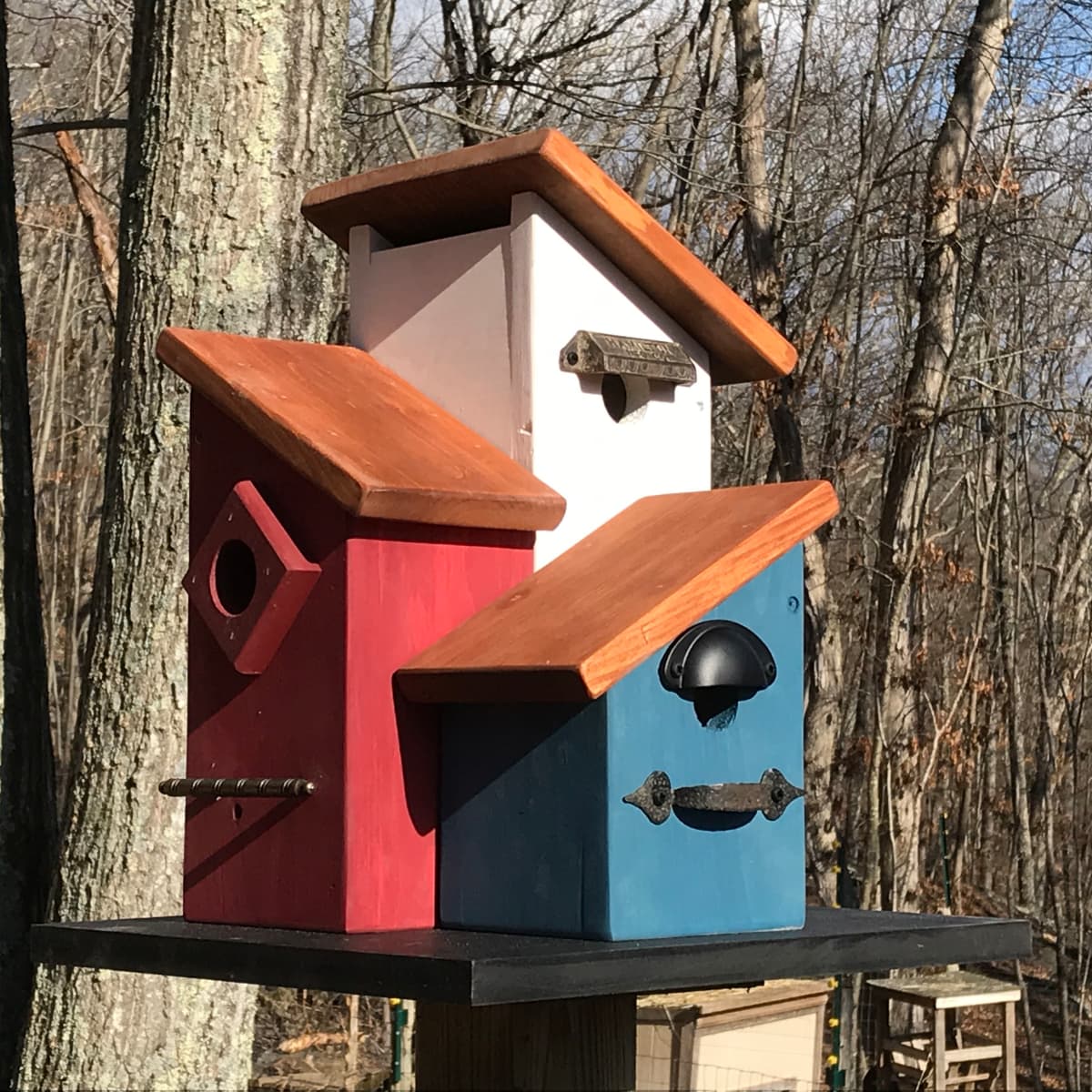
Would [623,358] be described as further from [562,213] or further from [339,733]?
[339,733]

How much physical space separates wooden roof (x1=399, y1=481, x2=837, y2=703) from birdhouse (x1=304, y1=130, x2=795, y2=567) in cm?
14

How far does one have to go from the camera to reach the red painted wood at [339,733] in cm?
196

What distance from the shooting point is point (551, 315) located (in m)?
2.23

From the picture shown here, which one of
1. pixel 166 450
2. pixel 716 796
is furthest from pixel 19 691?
pixel 716 796

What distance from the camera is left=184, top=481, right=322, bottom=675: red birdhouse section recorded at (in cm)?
204

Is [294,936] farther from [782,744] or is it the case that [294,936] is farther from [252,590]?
[782,744]

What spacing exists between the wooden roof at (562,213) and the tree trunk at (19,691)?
1845 mm

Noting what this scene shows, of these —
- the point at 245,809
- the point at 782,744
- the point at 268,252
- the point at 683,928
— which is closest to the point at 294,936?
the point at 245,809

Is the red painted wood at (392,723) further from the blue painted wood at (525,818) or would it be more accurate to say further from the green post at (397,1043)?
the green post at (397,1043)

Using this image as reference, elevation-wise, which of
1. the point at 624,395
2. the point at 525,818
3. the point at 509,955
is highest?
the point at 624,395

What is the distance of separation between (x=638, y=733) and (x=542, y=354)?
0.59 m

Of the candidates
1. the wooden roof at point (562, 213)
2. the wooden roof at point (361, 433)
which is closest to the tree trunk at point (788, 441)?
the wooden roof at point (562, 213)

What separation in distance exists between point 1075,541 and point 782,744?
360 inches

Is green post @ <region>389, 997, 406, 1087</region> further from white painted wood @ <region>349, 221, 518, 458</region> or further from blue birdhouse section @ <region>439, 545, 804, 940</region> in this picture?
blue birdhouse section @ <region>439, 545, 804, 940</region>
